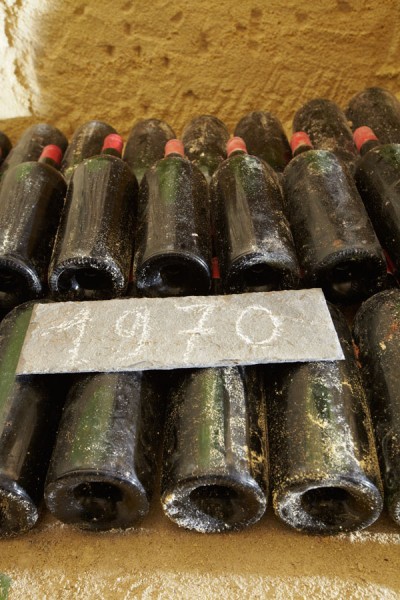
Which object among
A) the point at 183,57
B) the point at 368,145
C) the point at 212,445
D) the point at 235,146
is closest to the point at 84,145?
the point at 235,146

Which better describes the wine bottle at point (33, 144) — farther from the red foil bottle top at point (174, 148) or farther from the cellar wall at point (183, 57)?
the red foil bottle top at point (174, 148)

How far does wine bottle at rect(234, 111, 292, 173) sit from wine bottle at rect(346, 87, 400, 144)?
0.27m

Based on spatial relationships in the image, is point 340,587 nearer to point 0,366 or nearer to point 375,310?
point 375,310

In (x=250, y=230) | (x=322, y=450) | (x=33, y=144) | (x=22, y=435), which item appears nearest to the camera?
(x=322, y=450)

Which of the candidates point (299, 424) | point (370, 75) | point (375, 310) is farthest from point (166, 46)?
point (299, 424)

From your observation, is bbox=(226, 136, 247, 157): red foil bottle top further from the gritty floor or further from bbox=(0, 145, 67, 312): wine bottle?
the gritty floor

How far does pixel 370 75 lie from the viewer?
2.36 meters

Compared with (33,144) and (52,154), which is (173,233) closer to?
(52,154)

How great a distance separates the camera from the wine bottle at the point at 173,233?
4.37 feet

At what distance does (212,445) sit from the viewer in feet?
3.46

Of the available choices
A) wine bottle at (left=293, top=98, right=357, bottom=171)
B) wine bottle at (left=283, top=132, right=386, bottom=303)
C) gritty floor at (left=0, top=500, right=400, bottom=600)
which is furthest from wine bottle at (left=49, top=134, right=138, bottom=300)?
wine bottle at (left=293, top=98, right=357, bottom=171)

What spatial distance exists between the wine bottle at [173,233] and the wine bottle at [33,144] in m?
0.62

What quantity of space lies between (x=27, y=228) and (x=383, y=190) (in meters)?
0.92

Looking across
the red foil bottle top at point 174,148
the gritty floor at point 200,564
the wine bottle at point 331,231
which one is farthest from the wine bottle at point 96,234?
the gritty floor at point 200,564
